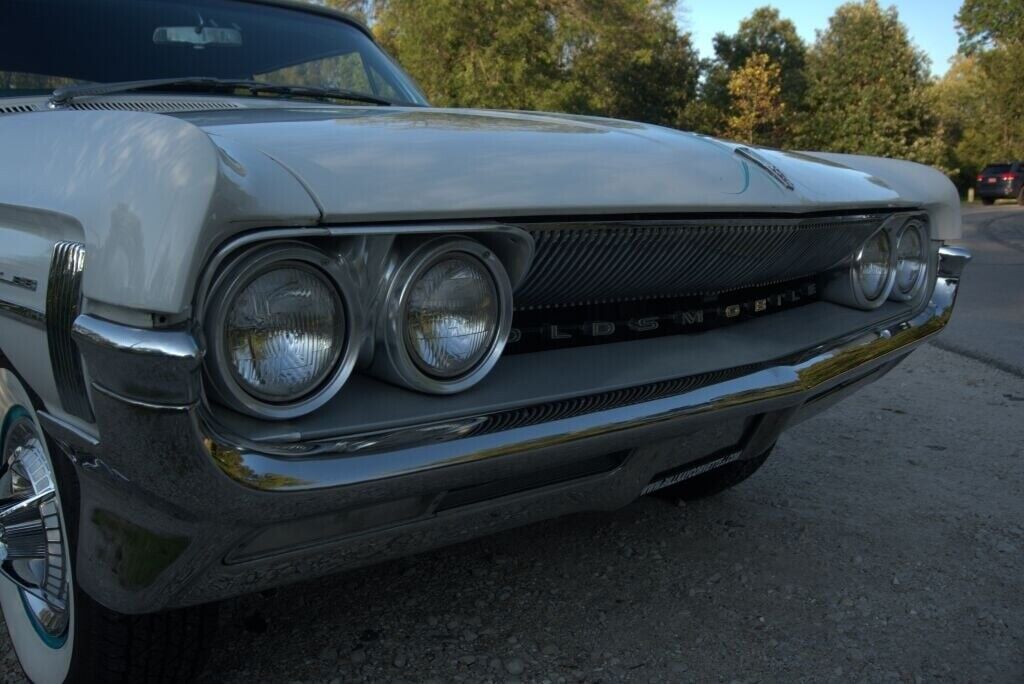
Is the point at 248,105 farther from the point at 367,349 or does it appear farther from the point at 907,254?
the point at 907,254

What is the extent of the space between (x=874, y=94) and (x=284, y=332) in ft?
114

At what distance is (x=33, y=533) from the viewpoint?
1861 millimetres

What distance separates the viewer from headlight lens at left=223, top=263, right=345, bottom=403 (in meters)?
1.38

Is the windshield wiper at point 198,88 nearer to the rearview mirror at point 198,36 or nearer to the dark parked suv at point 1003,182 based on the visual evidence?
the rearview mirror at point 198,36

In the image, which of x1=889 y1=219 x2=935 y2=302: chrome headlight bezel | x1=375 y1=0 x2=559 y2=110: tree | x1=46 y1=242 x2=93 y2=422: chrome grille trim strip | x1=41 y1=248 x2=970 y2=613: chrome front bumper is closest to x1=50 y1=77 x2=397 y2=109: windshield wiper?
x1=46 y1=242 x2=93 y2=422: chrome grille trim strip

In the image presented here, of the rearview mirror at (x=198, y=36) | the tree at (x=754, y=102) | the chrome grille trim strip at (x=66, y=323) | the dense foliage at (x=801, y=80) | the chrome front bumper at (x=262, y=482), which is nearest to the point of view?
the chrome front bumper at (x=262, y=482)

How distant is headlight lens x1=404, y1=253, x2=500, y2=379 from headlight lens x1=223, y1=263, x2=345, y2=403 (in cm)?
14

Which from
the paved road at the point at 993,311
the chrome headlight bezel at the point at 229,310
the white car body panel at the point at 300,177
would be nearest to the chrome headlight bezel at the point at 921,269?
the white car body panel at the point at 300,177

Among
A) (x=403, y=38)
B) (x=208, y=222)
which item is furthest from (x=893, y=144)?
(x=208, y=222)

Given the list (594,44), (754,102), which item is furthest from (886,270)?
(754,102)

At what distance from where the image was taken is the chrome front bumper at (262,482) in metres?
1.29

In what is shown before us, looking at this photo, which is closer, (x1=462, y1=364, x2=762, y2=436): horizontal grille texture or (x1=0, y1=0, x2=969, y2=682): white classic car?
(x1=0, y1=0, x2=969, y2=682): white classic car

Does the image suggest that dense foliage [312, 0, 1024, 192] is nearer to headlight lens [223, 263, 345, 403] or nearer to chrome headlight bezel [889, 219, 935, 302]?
chrome headlight bezel [889, 219, 935, 302]

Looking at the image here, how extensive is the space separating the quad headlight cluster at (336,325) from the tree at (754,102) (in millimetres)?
30135
